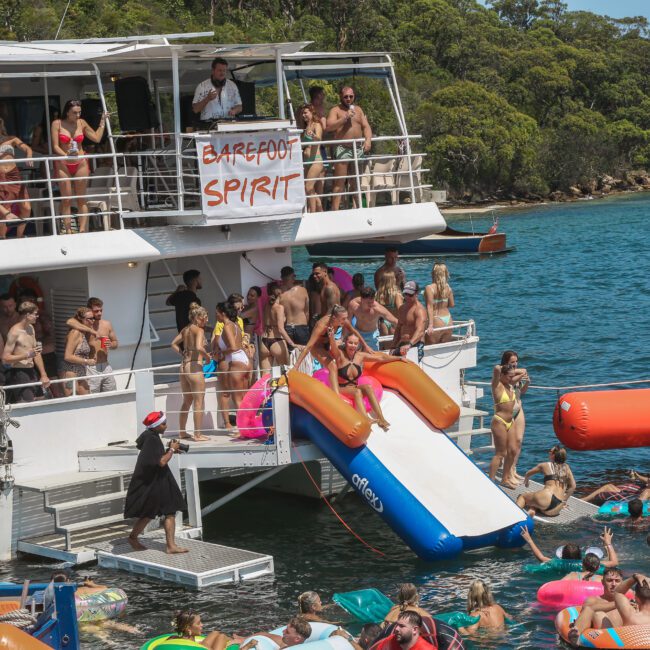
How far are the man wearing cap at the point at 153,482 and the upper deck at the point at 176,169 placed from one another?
275 centimetres

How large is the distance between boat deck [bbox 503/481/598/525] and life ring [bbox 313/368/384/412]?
250cm

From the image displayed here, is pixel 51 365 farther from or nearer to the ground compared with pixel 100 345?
nearer to the ground

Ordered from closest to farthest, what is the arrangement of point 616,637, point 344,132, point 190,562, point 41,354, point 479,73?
point 616,637
point 190,562
point 41,354
point 344,132
point 479,73

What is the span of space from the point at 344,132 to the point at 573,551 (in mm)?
7012

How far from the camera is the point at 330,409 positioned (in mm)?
15148

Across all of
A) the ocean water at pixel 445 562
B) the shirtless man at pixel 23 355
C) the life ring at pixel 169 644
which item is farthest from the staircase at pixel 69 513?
the life ring at pixel 169 644

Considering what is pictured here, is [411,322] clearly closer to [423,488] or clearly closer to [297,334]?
[297,334]

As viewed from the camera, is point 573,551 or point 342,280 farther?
point 342,280

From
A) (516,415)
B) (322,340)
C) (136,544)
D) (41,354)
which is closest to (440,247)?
(516,415)

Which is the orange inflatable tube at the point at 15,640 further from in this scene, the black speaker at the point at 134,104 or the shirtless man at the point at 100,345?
the black speaker at the point at 134,104

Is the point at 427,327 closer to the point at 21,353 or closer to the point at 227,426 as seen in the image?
the point at 227,426

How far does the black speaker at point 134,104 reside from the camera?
60.1 ft

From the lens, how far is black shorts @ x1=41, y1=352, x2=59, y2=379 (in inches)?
685

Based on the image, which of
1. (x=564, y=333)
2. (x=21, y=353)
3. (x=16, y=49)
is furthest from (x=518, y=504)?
(x=564, y=333)
